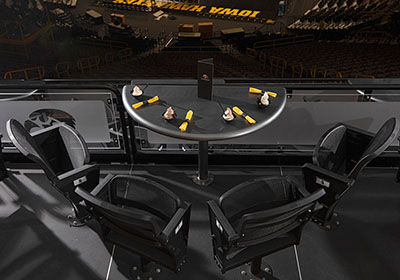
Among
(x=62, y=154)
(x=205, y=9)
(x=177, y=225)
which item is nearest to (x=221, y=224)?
(x=177, y=225)

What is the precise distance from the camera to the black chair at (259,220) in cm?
159

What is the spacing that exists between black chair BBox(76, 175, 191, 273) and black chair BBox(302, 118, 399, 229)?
921 millimetres

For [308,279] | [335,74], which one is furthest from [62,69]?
[308,279]

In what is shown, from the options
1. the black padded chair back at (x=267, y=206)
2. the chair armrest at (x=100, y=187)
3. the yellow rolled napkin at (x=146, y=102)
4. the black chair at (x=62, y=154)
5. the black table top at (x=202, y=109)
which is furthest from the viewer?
the yellow rolled napkin at (x=146, y=102)

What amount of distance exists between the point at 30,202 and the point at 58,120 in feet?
2.43

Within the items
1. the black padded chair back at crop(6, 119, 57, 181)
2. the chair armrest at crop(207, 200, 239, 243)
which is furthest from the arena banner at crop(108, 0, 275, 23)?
the chair armrest at crop(207, 200, 239, 243)

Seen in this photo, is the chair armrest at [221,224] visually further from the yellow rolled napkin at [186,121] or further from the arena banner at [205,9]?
the arena banner at [205,9]

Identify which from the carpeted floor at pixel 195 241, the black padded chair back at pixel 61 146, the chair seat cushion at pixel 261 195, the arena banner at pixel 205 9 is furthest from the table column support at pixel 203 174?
the arena banner at pixel 205 9

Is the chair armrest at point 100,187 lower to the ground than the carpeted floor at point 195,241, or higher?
higher

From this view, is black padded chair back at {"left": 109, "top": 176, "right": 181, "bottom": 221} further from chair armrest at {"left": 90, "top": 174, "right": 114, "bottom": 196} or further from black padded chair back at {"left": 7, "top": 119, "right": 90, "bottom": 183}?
black padded chair back at {"left": 7, "top": 119, "right": 90, "bottom": 183}

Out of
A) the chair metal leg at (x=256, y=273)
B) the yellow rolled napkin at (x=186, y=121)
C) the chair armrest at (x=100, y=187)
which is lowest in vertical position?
the chair metal leg at (x=256, y=273)

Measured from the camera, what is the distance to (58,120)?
305 cm

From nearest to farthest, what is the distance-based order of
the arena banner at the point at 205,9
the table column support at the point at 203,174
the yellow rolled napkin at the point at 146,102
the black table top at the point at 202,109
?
1. the black table top at the point at 202,109
2. the yellow rolled napkin at the point at 146,102
3. the table column support at the point at 203,174
4. the arena banner at the point at 205,9

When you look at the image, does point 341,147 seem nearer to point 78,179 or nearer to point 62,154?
point 78,179
